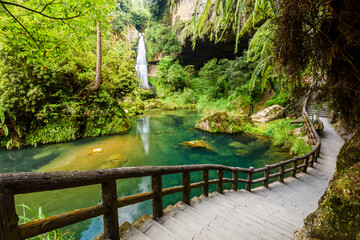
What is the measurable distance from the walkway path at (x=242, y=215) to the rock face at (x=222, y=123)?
6850mm

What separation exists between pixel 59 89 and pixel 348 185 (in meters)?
12.2

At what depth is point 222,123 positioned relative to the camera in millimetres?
12422

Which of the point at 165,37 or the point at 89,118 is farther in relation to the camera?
the point at 165,37

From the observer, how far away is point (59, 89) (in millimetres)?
9555

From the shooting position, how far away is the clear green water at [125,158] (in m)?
5.12

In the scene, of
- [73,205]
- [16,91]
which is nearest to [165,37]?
[16,91]

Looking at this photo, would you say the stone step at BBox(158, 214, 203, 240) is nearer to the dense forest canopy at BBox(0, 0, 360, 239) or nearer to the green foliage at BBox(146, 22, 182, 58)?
the dense forest canopy at BBox(0, 0, 360, 239)

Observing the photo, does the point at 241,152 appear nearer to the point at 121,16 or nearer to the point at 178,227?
the point at 178,227

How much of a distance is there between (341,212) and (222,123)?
10.9 metres

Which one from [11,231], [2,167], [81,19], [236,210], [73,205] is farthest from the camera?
[2,167]

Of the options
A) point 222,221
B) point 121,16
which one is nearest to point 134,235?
point 222,221

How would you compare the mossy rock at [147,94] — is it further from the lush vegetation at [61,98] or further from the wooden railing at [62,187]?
the wooden railing at [62,187]

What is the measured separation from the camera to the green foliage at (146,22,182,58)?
25.4 metres

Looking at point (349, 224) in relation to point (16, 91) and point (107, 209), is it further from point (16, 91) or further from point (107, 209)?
point (16, 91)
